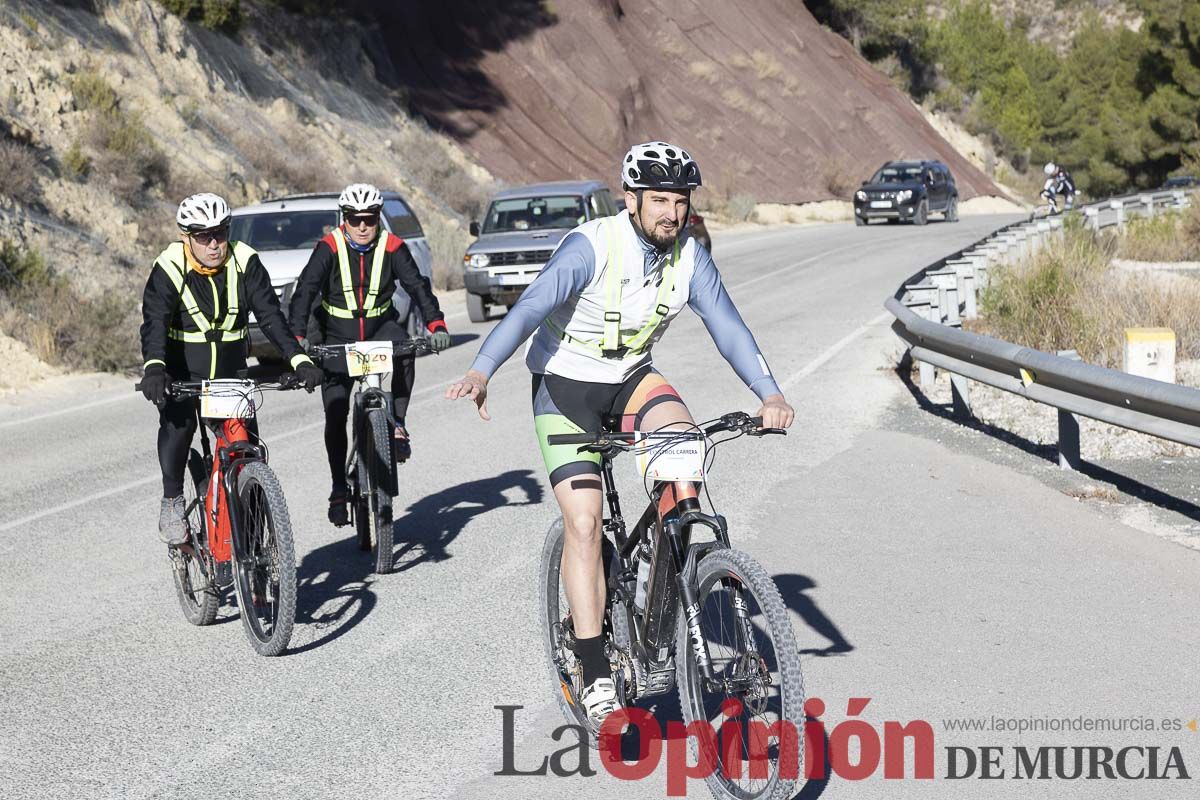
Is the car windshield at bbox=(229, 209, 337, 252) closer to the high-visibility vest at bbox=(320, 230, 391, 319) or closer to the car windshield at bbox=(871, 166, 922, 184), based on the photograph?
the high-visibility vest at bbox=(320, 230, 391, 319)

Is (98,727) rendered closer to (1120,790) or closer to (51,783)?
(51,783)

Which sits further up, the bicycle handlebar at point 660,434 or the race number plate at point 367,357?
the bicycle handlebar at point 660,434

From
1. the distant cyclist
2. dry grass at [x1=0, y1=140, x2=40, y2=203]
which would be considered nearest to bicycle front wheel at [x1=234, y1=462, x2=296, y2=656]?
dry grass at [x1=0, y1=140, x2=40, y2=203]

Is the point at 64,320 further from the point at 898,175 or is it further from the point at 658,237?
the point at 898,175

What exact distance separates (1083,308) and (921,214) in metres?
28.9

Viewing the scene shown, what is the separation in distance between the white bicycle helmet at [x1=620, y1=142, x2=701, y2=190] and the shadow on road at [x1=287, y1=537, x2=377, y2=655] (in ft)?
9.19

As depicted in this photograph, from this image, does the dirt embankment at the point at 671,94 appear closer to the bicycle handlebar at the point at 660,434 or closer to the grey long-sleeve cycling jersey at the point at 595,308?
the grey long-sleeve cycling jersey at the point at 595,308

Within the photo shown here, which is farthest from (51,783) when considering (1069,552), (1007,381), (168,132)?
(168,132)

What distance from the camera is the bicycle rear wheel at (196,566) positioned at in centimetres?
670

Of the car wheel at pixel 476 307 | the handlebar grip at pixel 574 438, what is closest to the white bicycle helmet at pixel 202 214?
the handlebar grip at pixel 574 438

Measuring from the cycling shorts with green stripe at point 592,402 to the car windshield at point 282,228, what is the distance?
1322 centimetres

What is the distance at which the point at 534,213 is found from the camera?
2306 cm

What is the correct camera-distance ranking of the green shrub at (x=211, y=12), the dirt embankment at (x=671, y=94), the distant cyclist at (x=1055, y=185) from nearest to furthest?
the distant cyclist at (x=1055, y=185) < the green shrub at (x=211, y=12) < the dirt embankment at (x=671, y=94)

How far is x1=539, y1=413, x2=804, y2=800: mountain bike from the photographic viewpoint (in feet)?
13.2
